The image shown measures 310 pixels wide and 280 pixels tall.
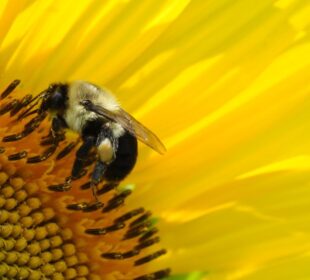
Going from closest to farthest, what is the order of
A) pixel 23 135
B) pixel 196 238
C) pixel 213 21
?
pixel 23 135 → pixel 213 21 → pixel 196 238

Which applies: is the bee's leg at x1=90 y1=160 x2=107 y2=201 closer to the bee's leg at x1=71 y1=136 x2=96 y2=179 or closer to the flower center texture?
the bee's leg at x1=71 y1=136 x2=96 y2=179

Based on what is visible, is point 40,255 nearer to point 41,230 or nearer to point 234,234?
point 41,230

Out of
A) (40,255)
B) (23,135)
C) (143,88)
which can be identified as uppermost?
(143,88)

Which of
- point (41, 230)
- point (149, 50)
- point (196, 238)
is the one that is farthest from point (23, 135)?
point (196, 238)

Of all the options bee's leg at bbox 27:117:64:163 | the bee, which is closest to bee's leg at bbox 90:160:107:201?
the bee

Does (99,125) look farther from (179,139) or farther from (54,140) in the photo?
(179,139)

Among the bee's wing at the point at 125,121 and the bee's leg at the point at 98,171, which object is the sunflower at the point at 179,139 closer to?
the bee's leg at the point at 98,171

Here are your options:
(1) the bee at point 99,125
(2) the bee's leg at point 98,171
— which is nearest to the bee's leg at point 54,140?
(1) the bee at point 99,125
